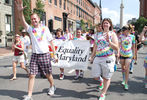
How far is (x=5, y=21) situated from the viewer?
22344 millimetres

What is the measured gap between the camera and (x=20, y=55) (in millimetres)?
5887

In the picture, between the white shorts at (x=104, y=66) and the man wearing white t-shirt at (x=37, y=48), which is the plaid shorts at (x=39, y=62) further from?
the white shorts at (x=104, y=66)

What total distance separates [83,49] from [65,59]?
788 millimetres

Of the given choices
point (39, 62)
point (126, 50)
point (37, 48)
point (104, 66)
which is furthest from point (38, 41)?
point (126, 50)

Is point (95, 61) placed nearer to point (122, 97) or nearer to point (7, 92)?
point (122, 97)

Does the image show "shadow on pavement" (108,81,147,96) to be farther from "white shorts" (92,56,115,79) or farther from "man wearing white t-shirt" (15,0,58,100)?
"man wearing white t-shirt" (15,0,58,100)

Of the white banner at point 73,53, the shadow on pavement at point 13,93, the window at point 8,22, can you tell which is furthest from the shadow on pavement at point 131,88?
the window at point 8,22

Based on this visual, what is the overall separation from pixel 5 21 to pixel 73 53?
1924 centimetres

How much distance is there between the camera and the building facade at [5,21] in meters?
21.6

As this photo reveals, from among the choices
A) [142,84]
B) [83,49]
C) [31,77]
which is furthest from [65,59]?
[142,84]

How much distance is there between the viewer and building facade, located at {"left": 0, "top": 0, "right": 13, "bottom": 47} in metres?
21.6

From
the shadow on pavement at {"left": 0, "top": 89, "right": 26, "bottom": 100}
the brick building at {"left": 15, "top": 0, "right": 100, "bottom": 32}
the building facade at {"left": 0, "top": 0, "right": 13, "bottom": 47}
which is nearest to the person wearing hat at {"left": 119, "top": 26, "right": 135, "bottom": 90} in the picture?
the shadow on pavement at {"left": 0, "top": 89, "right": 26, "bottom": 100}

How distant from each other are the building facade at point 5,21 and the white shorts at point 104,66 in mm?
19307

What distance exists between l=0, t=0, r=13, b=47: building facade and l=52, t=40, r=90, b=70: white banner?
16.8m
